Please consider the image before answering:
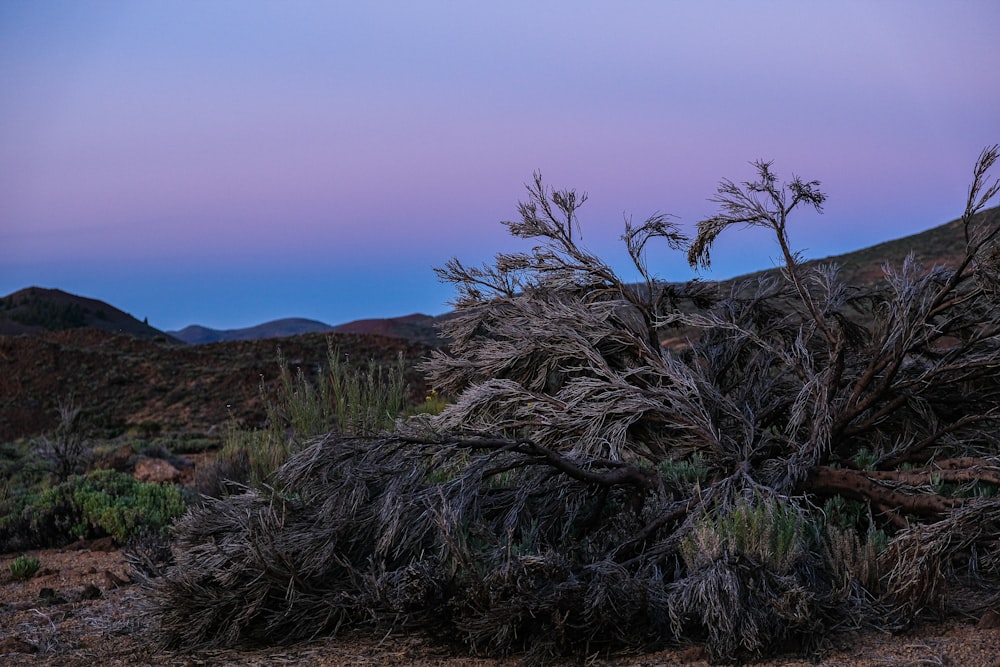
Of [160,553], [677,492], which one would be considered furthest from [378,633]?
[160,553]

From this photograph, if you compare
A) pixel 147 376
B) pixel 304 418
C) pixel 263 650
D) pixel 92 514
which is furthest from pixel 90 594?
pixel 147 376

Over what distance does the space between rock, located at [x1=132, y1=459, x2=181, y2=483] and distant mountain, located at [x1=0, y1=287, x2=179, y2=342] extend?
2674cm

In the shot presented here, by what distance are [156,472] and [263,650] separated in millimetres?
7713

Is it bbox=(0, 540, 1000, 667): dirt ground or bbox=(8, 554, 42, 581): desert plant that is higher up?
bbox=(8, 554, 42, 581): desert plant

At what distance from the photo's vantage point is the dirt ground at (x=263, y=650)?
4.15 metres

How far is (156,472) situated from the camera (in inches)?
463

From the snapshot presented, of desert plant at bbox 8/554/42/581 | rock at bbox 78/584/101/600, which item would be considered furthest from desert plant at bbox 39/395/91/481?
rock at bbox 78/584/101/600

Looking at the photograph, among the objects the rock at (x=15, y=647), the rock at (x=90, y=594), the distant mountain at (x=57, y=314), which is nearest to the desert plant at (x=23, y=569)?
the rock at (x=90, y=594)

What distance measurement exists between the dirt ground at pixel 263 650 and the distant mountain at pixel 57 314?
33043mm

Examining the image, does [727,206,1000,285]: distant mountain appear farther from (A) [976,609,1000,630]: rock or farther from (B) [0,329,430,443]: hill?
(A) [976,609,1000,630]: rock

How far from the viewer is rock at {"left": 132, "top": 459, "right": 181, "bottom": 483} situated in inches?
457

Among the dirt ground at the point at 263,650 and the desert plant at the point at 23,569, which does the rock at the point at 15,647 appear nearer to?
the dirt ground at the point at 263,650

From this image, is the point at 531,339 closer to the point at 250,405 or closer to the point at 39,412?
the point at 250,405

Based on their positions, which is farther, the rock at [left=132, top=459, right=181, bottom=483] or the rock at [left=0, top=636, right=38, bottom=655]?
the rock at [left=132, top=459, right=181, bottom=483]
